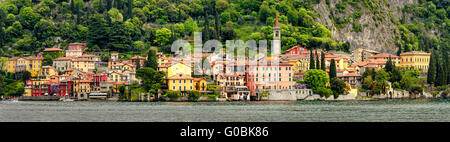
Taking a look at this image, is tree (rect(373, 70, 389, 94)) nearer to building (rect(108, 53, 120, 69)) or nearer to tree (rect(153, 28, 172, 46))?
tree (rect(153, 28, 172, 46))

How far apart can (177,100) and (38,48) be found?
43.9 meters

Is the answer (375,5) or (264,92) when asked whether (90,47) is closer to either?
(264,92)

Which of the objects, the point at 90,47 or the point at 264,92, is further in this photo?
the point at 90,47

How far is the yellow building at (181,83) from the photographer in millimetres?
88750

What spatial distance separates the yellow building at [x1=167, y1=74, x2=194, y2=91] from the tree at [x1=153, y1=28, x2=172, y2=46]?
105ft

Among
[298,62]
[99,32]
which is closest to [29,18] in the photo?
[99,32]

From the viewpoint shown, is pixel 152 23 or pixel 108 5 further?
pixel 108 5

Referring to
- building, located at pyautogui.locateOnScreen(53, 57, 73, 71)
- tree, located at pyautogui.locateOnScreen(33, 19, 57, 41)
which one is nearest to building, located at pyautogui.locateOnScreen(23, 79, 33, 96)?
building, located at pyautogui.locateOnScreen(53, 57, 73, 71)

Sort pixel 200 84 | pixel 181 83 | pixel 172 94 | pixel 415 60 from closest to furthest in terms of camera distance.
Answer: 1. pixel 172 94
2. pixel 181 83
3. pixel 200 84
4. pixel 415 60

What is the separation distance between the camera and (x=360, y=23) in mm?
147375

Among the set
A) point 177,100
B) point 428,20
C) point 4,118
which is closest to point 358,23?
point 428,20

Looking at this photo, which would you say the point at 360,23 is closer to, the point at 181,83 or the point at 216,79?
the point at 216,79

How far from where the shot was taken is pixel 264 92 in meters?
89.5

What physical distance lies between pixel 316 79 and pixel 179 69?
58.9ft
